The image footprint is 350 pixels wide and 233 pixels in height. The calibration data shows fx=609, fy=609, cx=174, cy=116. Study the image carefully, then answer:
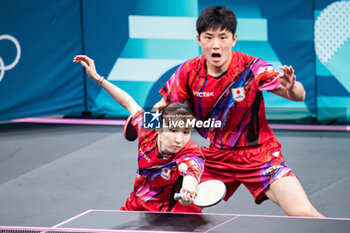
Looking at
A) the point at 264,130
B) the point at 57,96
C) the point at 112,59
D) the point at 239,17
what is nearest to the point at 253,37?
the point at 239,17

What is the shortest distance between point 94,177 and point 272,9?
381cm

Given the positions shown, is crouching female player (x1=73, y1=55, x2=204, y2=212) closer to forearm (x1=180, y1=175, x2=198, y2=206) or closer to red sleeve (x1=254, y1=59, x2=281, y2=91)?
forearm (x1=180, y1=175, x2=198, y2=206)

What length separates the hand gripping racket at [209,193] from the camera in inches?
126

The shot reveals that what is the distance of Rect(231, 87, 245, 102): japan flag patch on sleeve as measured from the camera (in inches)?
155

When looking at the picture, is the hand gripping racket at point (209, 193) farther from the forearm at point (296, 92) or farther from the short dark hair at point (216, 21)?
the short dark hair at point (216, 21)

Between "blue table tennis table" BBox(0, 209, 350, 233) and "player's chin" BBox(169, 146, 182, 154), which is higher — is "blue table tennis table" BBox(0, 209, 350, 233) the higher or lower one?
the lower one

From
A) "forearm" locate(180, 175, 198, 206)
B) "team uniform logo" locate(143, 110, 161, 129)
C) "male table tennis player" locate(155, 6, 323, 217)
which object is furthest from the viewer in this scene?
"male table tennis player" locate(155, 6, 323, 217)

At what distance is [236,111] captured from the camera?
13.1 feet

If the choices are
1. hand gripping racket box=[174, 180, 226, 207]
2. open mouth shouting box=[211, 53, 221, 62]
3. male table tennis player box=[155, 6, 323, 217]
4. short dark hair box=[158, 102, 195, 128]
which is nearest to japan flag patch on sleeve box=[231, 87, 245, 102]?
male table tennis player box=[155, 6, 323, 217]

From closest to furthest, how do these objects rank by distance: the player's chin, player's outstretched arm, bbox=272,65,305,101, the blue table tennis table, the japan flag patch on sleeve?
the blue table tennis table → player's outstretched arm, bbox=272,65,305,101 → the player's chin → the japan flag patch on sleeve

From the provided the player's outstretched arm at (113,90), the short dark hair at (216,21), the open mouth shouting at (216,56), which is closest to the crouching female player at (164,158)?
the player's outstretched arm at (113,90)

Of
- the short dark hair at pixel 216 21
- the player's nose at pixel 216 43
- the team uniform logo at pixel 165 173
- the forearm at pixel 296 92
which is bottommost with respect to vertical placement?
the team uniform logo at pixel 165 173

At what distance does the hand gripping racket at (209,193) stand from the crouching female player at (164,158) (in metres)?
0.08

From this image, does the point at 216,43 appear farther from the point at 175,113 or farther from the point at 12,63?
the point at 12,63
